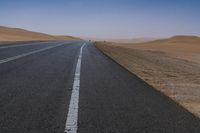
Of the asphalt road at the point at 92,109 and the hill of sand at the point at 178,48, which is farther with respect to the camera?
the hill of sand at the point at 178,48

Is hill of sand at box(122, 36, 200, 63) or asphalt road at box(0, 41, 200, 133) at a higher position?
asphalt road at box(0, 41, 200, 133)

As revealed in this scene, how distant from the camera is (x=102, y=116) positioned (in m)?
5.46

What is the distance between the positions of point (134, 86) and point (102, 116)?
367 centimetres

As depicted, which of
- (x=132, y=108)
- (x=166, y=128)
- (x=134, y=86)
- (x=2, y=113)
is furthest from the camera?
(x=134, y=86)

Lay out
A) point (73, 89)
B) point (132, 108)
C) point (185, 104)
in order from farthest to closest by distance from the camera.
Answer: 1. point (73, 89)
2. point (185, 104)
3. point (132, 108)

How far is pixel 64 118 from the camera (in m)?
5.19

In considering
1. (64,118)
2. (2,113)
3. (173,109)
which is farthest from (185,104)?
(2,113)

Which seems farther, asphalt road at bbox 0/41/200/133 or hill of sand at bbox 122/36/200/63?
hill of sand at bbox 122/36/200/63

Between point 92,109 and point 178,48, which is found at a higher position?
point 92,109

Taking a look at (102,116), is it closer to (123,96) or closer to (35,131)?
(35,131)

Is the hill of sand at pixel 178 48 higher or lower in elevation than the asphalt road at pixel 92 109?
lower

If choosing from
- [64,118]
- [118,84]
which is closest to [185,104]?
[118,84]

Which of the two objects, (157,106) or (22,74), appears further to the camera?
A: (22,74)

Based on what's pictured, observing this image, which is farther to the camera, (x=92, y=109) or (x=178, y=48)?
(x=178, y=48)
